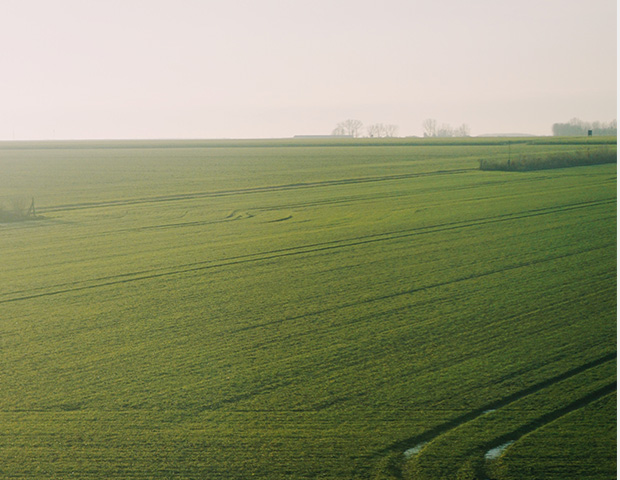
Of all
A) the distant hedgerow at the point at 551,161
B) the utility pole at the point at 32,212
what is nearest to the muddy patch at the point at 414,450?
the utility pole at the point at 32,212

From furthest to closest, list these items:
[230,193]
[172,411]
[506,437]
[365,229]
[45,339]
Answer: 1. [230,193]
2. [365,229]
3. [45,339]
4. [172,411]
5. [506,437]

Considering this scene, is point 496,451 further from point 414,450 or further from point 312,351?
point 312,351

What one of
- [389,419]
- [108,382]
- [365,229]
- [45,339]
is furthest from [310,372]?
[365,229]

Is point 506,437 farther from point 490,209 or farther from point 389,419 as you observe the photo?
point 490,209

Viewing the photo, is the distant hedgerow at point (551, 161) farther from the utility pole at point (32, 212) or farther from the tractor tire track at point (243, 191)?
the utility pole at point (32, 212)

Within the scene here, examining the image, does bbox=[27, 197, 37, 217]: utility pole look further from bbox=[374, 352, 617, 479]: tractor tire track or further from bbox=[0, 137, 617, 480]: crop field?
bbox=[374, 352, 617, 479]: tractor tire track

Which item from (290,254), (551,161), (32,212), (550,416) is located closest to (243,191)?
(32,212)
